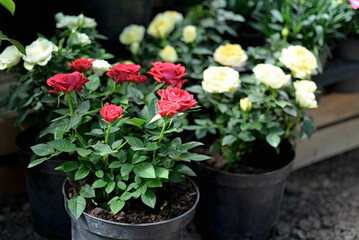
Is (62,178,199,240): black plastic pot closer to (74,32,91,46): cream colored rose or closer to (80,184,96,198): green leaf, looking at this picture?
(80,184,96,198): green leaf

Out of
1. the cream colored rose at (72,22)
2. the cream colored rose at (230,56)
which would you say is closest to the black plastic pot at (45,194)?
the cream colored rose at (72,22)

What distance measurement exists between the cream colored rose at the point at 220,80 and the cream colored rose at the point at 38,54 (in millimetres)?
509

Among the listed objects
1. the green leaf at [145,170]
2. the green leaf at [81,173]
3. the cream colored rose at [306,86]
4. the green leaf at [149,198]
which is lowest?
the green leaf at [149,198]

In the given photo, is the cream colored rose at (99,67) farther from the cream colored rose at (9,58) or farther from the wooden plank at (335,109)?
the wooden plank at (335,109)

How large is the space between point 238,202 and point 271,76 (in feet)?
1.59

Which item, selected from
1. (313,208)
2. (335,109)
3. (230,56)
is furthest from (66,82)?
(335,109)

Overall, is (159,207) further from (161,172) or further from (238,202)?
(238,202)

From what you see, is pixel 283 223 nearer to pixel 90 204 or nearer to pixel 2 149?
pixel 90 204

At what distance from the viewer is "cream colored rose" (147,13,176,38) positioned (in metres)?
1.79

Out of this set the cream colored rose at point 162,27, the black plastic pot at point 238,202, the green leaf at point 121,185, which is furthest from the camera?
the cream colored rose at point 162,27

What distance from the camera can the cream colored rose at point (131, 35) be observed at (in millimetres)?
1700

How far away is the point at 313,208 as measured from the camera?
2008 mm

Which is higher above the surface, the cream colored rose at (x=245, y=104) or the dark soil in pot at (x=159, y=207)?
the cream colored rose at (x=245, y=104)

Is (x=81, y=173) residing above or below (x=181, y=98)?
below
